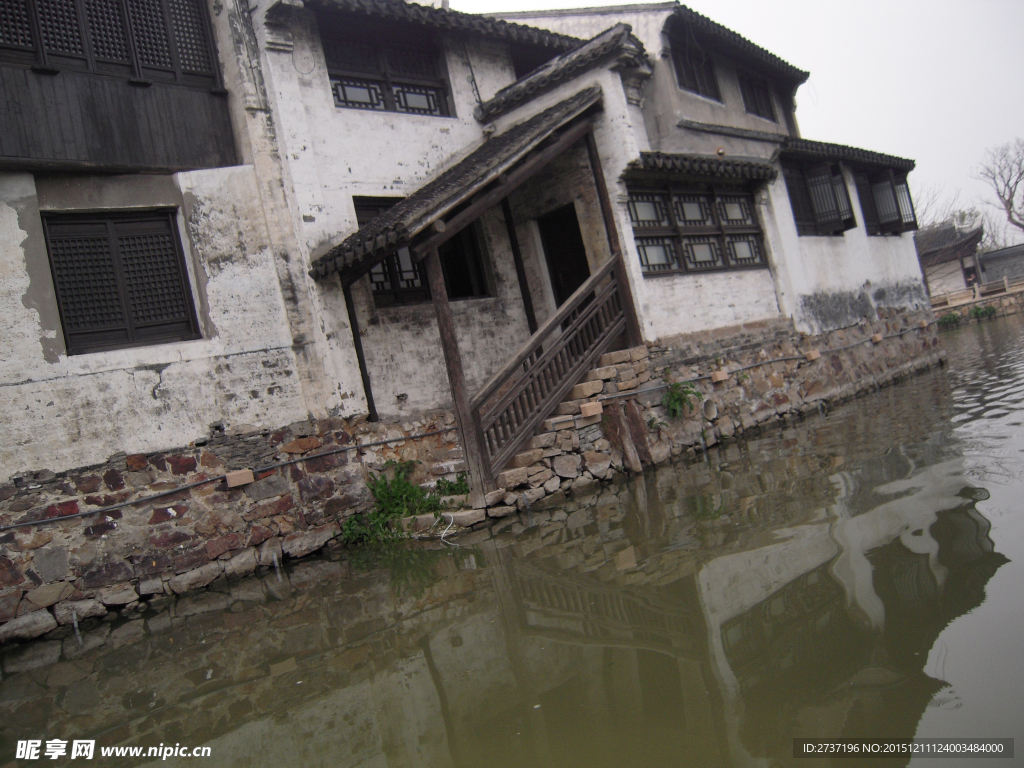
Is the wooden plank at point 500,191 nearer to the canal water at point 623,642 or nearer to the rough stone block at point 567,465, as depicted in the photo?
the rough stone block at point 567,465

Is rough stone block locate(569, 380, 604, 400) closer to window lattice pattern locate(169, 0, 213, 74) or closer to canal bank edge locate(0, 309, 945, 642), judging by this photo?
canal bank edge locate(0, 309, 945, 642)

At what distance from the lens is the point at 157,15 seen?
8.52 metres

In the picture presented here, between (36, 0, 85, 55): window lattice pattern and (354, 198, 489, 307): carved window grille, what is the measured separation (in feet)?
11.4

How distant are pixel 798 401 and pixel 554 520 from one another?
22.8 ft

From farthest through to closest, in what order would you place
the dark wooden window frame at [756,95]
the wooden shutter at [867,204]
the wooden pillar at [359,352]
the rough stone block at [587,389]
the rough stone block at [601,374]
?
1. the wooden shutter at [867,204]
2. the dark wooden window frame at [756,95]
3. the rough stone block at [601,374]
4. the rough stone block at [587,389]
5. the wooden pillar at [359,352]

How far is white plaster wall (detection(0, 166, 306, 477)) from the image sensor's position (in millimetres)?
7180

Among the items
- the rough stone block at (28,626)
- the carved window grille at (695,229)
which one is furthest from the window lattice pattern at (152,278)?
the carved window grille at (695,229)

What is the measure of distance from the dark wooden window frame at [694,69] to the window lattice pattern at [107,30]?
884 cm

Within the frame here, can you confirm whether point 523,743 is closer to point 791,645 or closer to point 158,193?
point 791,645


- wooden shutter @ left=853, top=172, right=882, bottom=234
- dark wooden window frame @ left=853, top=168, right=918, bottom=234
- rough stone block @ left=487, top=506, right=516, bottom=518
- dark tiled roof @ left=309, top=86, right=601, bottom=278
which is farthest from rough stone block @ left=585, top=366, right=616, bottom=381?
dark wooden window frame @ left=853, top=168, right=918, bottom=234

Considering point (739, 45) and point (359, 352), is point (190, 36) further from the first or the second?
point (739, 45)

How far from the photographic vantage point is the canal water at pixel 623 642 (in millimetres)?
3035

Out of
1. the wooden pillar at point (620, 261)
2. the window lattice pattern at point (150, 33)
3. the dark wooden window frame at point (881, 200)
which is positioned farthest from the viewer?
the dark wooden window frame at point (881, 200)

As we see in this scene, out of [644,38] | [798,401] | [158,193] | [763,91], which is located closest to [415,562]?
[158,193]
